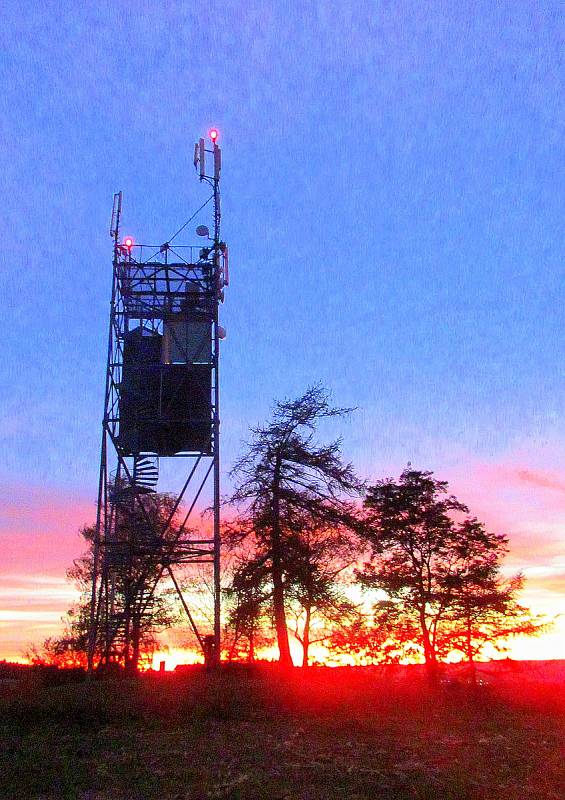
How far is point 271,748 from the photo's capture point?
50.9ft

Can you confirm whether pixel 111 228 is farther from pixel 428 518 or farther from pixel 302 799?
pixel 302 799

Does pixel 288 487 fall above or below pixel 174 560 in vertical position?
above

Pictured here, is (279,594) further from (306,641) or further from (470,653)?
(470,653)

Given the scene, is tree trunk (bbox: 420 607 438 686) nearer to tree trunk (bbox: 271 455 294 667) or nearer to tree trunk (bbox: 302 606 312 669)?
tree trunk (bbox: 271 455 294 667)

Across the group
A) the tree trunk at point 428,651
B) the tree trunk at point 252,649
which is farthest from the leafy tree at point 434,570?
the tree trunk at point 252,649

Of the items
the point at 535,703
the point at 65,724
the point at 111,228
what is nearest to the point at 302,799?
the point at 65,724

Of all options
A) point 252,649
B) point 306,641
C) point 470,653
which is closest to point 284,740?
point 470,653

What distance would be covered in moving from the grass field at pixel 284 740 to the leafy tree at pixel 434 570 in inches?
68.6

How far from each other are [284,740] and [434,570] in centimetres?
1044

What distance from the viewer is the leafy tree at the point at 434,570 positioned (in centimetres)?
2455

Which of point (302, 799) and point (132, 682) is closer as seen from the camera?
point (302, 799)

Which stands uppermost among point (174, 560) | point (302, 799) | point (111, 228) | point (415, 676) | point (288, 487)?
point (111, 228)

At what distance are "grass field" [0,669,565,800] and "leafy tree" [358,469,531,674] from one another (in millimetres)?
1742

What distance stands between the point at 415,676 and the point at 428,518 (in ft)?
16.9
